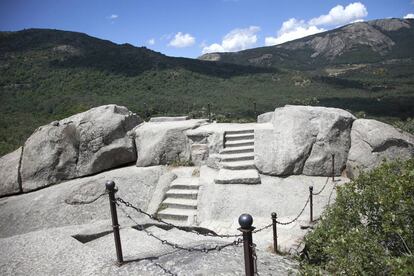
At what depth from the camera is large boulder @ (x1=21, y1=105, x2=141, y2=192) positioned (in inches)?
505

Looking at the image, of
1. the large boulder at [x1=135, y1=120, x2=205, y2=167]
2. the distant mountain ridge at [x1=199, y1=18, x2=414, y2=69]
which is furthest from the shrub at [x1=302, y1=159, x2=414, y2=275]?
the distant mountain ridge at [x1=199, y1=18, x2=414, y2=69]

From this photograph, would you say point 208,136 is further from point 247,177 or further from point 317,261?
point 317,261

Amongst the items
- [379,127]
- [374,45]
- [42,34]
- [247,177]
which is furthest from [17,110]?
[374,45]

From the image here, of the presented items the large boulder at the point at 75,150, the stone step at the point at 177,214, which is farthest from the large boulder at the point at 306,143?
the large boulder at the point at 75,150

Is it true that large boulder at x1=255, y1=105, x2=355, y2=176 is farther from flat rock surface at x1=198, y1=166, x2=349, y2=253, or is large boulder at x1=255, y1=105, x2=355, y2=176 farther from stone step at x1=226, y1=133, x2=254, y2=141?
stone step at x1=226, y1=133, x2=254, y2=141

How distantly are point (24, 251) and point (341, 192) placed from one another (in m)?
6.19

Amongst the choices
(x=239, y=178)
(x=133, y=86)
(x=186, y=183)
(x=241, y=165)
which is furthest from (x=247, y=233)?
(x=133, y=86)

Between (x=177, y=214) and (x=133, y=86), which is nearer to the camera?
(x=177, y=214)

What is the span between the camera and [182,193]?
10719mm

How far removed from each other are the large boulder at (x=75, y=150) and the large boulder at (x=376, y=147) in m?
8.36

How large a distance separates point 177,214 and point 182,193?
0.95 metres

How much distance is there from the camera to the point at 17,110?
40344 mm

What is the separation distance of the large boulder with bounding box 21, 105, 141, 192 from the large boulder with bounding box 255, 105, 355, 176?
18.3ft

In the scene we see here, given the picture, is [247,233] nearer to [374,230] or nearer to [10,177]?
[374,230]
